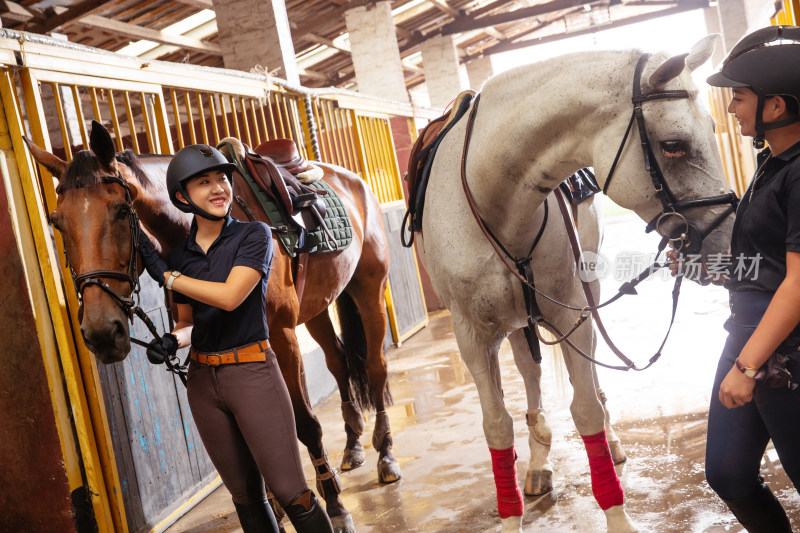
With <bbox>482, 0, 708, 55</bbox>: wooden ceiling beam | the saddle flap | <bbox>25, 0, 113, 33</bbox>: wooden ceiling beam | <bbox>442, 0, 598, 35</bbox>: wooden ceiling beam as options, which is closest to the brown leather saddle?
the saddle flap

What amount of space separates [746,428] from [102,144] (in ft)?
5.82

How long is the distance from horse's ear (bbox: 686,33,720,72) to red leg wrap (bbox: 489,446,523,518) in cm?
132

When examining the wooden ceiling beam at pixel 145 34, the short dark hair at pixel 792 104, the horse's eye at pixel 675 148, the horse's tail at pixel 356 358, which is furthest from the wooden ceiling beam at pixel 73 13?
the short dark hair at pixel 792 104

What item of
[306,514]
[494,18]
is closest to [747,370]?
[306,514]

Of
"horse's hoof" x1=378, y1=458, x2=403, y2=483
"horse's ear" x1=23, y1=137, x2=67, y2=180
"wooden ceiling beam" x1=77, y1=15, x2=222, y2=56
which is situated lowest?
"horse's hoof" x1=378, y1=458, x2=403, y2=483

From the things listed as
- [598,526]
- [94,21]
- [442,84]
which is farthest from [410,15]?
[598,526]

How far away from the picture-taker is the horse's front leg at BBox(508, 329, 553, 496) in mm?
2740

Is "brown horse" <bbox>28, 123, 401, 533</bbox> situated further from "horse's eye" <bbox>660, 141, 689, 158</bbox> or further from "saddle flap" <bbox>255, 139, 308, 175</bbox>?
"horse's eye" <bbox>660, 141, 689, 158</bbox>

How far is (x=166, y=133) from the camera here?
11.7ft

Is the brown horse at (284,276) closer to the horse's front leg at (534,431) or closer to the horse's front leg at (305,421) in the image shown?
the horse's front leg at (305,421)

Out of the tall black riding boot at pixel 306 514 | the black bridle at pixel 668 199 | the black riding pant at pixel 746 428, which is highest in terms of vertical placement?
the black bridle at pixel 668 199

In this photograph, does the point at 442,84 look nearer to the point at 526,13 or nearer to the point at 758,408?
the point at 526,13

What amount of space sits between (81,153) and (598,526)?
2.07 metres

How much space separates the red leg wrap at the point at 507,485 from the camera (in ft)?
7.36
